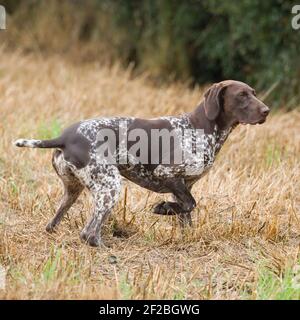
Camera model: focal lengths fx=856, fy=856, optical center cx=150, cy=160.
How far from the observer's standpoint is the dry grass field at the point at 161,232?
503 cm

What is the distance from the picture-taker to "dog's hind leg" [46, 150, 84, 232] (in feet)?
19.0

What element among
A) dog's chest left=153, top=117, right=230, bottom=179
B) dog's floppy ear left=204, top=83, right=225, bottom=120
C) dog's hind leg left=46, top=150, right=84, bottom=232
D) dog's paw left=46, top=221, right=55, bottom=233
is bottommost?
dog's paw left=46, top=221, right=55, bottom=233

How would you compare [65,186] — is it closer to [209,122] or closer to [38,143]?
[38,143]

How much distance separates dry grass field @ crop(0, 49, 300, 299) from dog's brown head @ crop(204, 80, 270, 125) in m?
0.75

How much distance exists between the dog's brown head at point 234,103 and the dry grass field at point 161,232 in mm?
750

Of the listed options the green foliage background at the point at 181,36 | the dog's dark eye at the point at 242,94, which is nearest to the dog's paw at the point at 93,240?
the dog's dark eye at the point at 242,94

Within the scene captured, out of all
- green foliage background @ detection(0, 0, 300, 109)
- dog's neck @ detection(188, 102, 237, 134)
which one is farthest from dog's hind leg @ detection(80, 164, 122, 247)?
green foliage background @ detection(0, 0, 300, 109)

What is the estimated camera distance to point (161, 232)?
6.09 metres

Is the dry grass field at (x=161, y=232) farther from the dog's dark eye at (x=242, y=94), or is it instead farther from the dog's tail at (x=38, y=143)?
the dog's dark eye at (x=242, y=94)

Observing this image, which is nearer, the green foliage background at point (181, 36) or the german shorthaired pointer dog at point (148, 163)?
the german shorthaired pointer dog at point (148, 163)

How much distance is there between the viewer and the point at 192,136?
6031mm

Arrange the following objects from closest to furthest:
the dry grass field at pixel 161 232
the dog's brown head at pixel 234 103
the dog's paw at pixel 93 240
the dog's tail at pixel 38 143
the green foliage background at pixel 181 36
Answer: the dry grass field at pixel 161 232, the dog's tail at pixel 38 143, the dog's paw at pixel 93 240, the dog's brown head at pixel 234 103, the green foliage background at pixel 181 36

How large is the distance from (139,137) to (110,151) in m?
0.23

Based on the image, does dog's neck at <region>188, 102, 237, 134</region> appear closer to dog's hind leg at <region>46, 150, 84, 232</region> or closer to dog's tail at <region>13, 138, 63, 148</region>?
dog's hind leg at <region>46, 150, 84, 232</region>
